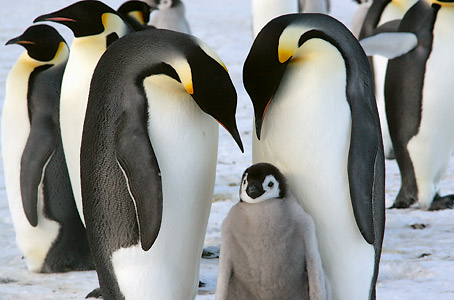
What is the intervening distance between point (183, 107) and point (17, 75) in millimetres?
1462

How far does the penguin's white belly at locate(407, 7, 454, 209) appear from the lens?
4.47 meters

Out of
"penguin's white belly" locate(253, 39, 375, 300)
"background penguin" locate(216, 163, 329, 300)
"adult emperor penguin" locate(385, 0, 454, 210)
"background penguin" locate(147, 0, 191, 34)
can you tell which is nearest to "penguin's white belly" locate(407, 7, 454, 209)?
"adult emperor penguin" locate(385, 0, 454, 210)

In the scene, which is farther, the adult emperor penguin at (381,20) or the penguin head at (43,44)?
the adult emperor penguin at (381,20)

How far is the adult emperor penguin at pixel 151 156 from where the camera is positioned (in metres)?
2.47

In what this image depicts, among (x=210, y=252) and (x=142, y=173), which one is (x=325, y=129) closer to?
(x=142, y=173)

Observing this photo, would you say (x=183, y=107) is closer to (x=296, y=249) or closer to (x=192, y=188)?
(x=192, y=188)

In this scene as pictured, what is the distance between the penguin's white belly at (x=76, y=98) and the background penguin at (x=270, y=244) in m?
0.91

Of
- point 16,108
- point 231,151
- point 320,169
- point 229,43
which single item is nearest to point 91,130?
point 320,169

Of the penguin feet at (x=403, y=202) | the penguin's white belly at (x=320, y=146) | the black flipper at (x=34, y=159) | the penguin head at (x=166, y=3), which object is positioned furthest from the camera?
the penguin head at (x=166, y=3)

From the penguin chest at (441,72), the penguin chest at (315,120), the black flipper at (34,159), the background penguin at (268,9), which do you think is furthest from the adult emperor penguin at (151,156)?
the background penguin at (268,9)

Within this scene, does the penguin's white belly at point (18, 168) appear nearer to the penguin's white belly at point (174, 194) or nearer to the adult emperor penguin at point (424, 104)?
the penguin's white belly at point (174, 194)

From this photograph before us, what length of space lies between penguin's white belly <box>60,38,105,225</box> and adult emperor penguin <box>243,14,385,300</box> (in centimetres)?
85

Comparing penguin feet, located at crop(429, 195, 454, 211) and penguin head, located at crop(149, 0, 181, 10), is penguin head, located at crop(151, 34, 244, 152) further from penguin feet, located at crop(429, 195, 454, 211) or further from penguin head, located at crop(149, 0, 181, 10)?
penguin head, located at crop(149, 0, 181, 10)

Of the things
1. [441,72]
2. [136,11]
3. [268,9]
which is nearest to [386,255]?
[441,72]
